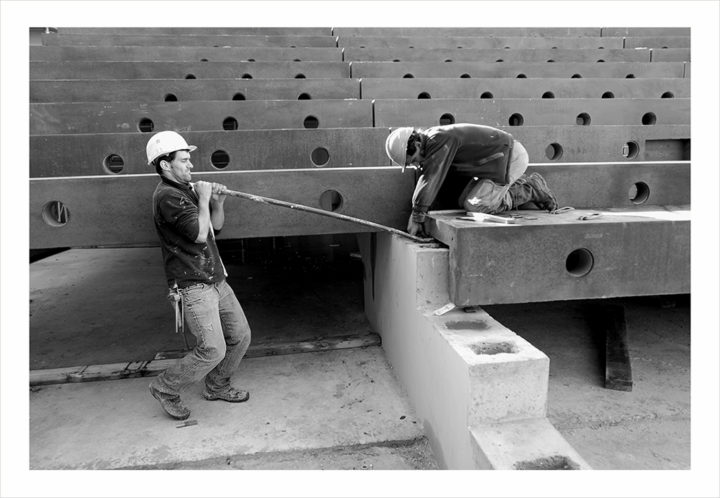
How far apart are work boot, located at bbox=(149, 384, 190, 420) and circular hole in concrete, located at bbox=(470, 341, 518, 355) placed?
7.06ft

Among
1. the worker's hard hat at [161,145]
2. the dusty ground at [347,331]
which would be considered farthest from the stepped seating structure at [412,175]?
the dusty ground at [347,331]

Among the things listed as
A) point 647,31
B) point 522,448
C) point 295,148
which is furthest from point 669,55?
point 522,448

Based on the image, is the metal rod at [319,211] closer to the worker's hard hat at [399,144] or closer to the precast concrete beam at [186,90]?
the worker's hard hat at [399,144]

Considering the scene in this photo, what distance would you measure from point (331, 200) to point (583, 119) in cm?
355

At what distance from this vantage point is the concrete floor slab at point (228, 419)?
312 cm

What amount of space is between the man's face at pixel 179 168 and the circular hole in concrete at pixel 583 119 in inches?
176

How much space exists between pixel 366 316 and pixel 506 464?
3.26 m

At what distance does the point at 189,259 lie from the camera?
10.5ft

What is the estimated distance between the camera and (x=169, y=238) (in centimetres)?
322

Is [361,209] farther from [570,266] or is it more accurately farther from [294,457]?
[294,457]

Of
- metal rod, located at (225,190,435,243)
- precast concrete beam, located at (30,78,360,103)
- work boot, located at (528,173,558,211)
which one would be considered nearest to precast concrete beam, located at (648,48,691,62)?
precast concrete beam, located at (30,78,360,103)

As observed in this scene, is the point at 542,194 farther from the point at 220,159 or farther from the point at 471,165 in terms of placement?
the point at 220,159

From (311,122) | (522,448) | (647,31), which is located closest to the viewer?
(522,448)

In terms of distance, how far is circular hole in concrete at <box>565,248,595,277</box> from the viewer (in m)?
3.05
